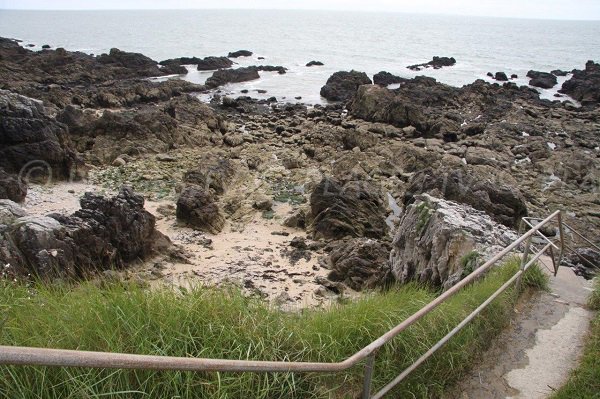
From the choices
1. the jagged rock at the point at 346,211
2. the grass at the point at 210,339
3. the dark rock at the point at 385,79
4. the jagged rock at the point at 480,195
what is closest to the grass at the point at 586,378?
the grass at the point at 210,339

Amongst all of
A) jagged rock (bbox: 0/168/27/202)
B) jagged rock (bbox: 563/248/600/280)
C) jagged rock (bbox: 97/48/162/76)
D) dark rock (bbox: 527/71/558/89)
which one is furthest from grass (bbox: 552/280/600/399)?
dark rock (bbox: 527/71/558/89)

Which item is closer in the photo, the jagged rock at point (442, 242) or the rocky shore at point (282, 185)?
the jagged rock at point (442, 242)

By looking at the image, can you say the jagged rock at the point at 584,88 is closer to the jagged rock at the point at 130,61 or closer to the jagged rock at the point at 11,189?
the jagged rock at the point at 130,61

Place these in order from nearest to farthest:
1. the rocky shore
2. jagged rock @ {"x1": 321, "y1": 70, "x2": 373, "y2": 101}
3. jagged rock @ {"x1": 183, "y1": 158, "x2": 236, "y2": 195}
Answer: the rocky shore
jagged rock @ {"x1": 183, "y1": 158, "x2": 236, "y2": 195}
jagged rock @ {"x1": 321, "y1": 70, "x2": 373, "y2": 101}

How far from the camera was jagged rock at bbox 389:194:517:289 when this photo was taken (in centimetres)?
809

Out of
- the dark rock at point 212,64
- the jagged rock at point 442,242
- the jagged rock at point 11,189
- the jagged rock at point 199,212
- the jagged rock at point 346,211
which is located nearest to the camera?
the jagged rock at point 442,242

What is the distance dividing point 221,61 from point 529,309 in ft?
186

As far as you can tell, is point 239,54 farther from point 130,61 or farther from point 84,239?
point 84,239

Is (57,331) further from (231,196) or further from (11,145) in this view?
(11,145)

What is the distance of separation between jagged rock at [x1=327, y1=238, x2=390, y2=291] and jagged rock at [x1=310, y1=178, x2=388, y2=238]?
5.29 ft

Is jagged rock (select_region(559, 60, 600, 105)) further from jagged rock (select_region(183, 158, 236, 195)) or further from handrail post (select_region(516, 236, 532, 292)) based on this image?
handrail post (select_region(516, 236, 532, 292))

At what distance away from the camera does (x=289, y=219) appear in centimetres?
1568

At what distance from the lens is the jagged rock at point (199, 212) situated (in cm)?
1478

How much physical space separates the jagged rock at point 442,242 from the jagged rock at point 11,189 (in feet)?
39.0
